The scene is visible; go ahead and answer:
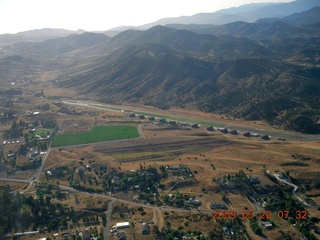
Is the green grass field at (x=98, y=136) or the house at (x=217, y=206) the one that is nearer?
the house at (x=217, y=206)

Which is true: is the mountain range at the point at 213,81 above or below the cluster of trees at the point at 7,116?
above

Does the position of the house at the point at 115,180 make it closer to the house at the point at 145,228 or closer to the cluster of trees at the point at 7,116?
the house at the point at 145,228

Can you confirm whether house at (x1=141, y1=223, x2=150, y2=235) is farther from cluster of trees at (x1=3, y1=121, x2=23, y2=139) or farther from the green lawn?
cluster of trees at (x1=3, y1=121, x2=23, y2=139)

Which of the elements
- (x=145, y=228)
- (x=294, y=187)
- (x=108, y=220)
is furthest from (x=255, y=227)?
(x=108, y=220)

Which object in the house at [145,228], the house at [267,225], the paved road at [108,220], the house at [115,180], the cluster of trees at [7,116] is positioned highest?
the cluster of trees at [7,116]

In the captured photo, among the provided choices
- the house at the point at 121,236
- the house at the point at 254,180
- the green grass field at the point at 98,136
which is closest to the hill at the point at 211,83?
the green grass field at the point at 98,136

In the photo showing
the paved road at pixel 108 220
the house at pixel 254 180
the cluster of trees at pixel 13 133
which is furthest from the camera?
the cluster of trees at pixel 13 133

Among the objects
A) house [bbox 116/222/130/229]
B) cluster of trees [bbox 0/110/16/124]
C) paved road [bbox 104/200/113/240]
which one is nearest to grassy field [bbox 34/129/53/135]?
cluster of trees [bbox 0/110/16/124]

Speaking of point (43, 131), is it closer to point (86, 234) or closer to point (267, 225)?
point (86, 234)

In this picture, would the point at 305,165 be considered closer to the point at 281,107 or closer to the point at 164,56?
the point at 281,107
